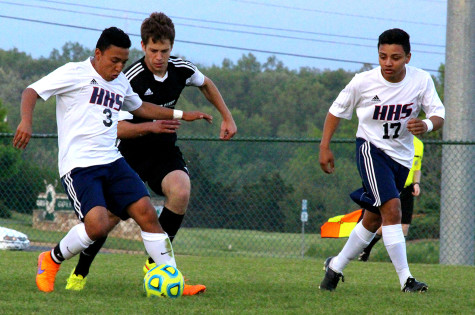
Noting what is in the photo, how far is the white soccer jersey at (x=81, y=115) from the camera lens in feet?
16.4

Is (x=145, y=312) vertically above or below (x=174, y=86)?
below

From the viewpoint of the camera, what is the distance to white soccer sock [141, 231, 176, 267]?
202 inches

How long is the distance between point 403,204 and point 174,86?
4.64m

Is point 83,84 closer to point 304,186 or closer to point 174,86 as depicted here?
point 174,86

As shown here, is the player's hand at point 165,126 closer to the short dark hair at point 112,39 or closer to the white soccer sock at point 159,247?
the short dark hair at point 112,39

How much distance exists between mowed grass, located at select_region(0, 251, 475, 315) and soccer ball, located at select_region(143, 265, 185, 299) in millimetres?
73

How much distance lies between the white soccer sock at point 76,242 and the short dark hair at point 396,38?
250 centimetres

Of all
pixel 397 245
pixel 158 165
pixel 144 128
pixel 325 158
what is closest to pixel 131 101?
pixel 144 128

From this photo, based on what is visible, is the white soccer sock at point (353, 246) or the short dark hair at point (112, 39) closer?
the short dark hair at point (112, 39)

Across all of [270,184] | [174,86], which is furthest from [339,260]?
[270,184]

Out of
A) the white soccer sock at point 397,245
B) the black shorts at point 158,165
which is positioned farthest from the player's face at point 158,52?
the white soccer sock at point 397,245

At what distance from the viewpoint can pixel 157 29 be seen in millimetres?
5504

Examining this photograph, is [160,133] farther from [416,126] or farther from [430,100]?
[430,100]

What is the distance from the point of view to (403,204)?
381 inches
